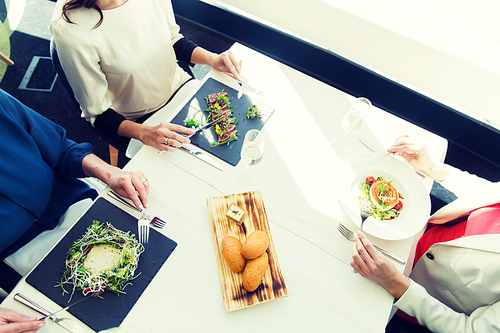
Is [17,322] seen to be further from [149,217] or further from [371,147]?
[371,147]

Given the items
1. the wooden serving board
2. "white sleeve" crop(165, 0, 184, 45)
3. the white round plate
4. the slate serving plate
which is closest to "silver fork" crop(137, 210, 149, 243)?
the slate serving plate

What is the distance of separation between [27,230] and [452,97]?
252cm

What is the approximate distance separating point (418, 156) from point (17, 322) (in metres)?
1.42

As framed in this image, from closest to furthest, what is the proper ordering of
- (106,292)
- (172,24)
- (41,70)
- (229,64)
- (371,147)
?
(106,292) → (371,147) → (229,64) → (172,24) → (41,70)

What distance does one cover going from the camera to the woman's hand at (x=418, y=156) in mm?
1141

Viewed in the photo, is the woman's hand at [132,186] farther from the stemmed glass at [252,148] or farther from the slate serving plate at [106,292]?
the stemmed glass at [252,148]

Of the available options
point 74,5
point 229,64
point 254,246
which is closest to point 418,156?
point 254,246

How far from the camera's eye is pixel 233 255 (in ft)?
2.93

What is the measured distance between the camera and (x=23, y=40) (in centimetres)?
249

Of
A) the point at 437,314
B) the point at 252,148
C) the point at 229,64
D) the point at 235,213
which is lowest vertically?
the point at 235,213

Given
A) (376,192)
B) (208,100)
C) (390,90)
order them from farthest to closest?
(390,90), (208,100), (376,192)

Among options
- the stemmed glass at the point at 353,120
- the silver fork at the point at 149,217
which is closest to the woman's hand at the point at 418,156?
the stemmed glass at the point at 353,120

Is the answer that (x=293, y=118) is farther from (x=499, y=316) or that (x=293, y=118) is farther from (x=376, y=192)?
(x=499, y=316)

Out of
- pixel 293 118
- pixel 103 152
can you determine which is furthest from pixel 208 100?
pixel 103 152
